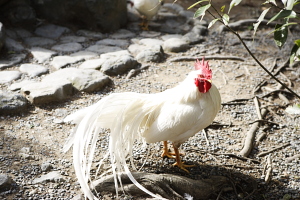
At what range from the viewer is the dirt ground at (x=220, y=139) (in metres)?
3.34

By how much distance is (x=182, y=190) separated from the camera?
3158 millimetres

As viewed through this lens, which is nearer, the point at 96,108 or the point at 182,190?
the point at 96,108

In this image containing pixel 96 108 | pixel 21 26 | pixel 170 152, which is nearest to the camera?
pixel 96 108

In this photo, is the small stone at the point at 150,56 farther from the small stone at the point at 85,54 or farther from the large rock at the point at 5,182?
the large rock at the point at 5,182

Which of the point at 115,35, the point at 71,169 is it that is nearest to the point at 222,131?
the point at 71,169

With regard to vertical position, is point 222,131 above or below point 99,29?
below

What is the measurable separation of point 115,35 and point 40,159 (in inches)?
164

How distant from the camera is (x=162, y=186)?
3143 mm

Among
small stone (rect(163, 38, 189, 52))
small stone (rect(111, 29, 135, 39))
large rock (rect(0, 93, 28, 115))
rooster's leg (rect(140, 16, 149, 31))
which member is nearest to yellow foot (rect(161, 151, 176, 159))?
large rock (rect(0, 93, 28, 115))

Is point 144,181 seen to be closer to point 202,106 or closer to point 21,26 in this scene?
point 202,106

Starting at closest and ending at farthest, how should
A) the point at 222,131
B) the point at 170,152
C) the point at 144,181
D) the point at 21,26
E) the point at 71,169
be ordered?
the point at 144,181 < the point at 71,169 < the point at 170,152 < the point at 222,131 < the point at 21,26

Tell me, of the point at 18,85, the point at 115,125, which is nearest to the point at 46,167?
the point at 115,125

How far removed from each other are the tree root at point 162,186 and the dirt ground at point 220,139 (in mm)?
143

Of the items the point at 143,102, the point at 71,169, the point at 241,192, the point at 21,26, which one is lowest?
the point at 241,192
